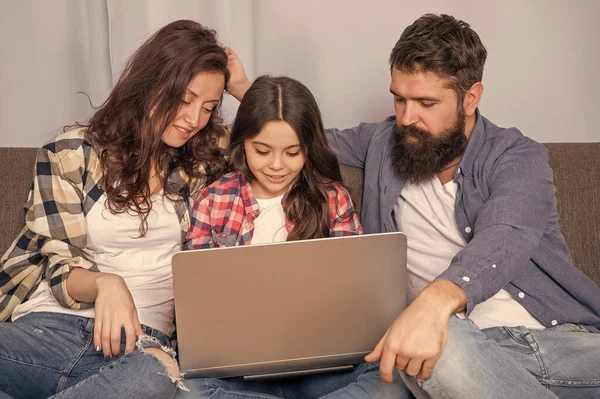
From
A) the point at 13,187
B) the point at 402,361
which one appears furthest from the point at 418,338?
the point at 13,187

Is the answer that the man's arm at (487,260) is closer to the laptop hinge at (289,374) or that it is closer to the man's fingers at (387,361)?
the man's fingers at (387,361)

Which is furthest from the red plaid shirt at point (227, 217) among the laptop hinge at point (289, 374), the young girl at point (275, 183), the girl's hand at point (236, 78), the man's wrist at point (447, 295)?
the man's wrist at point (447, 295)

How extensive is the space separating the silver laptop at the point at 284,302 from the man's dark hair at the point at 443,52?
0.58 metres

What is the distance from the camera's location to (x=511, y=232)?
152 centimetres

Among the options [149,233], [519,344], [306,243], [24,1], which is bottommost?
[519,344]

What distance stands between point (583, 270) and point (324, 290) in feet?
2.89

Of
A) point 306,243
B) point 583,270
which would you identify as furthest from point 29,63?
point 583,270

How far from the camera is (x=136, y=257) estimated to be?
1727mm

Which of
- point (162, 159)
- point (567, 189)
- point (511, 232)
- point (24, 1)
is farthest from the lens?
point (24, 1)

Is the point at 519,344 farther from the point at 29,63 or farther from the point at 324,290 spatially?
the point at 29,63

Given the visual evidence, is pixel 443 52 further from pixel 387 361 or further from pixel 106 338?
pixel 106 338

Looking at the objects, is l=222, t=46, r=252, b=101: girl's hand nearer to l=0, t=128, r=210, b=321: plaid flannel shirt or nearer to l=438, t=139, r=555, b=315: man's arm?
l=0, t=128, r=210, b=321: plaid flannel shirt

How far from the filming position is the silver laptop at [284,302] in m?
1.35

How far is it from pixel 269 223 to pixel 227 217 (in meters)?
0.11
